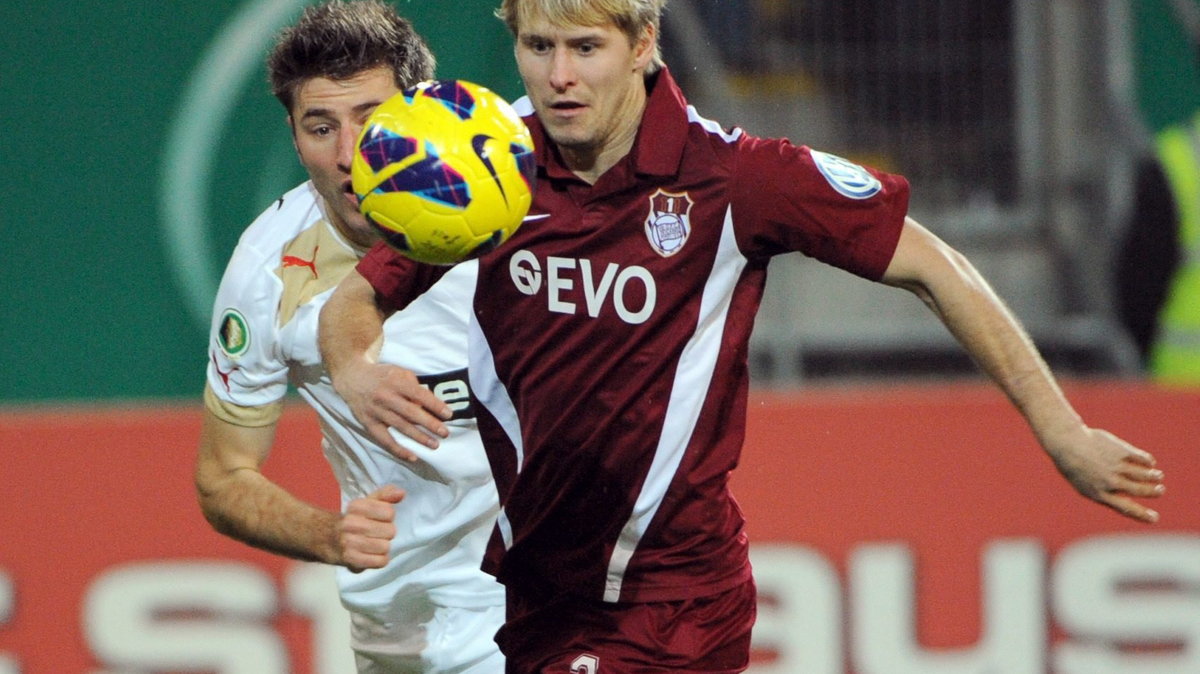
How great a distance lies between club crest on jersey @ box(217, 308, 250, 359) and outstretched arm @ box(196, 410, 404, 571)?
192mm

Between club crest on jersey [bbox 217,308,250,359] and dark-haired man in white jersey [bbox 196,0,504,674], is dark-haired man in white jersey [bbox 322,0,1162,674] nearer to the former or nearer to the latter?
dark-haired man in white jersey [bbox 196,0,504,674]

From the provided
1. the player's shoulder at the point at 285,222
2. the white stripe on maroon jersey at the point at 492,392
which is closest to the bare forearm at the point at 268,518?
the white stripe on maroon jersey at the point at 492,392

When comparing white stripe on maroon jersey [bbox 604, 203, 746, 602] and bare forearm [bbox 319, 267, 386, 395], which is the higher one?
bare forearm [bbox 319, 267, 386, 395]

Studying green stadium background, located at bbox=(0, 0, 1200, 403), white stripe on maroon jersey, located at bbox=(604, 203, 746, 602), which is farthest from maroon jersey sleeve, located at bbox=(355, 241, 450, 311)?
green stadium background, located at bbox=(0, 0, 1200, 403)

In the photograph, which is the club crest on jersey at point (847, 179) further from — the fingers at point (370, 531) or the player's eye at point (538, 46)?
the fingers at point (370, 531)

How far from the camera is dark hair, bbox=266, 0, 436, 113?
393 centimetres

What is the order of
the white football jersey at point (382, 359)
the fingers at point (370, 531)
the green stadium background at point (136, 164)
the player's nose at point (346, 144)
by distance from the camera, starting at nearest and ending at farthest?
the fingers at point (370, 531)
the player's nose at point (346, 144)
the white football jersey at point (382, 359)
the green stadium background at point (136, 164)

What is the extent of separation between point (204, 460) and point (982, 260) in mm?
4252

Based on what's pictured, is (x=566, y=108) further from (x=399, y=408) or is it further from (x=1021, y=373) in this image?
(x=1021, y=373)

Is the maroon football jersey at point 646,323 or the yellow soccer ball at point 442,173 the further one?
the maroon football jersey at point 646,323

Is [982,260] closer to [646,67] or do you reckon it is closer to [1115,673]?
[1115,673]

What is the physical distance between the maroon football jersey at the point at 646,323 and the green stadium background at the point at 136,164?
3.76 meters

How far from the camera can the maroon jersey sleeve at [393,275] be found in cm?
354

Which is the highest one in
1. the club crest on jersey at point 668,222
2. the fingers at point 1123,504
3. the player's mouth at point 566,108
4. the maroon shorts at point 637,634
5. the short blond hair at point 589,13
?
the short blond hair at point 589,13
